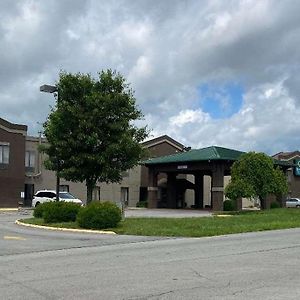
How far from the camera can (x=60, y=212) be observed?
949 inches

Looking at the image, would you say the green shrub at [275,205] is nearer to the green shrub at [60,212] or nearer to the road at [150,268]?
the green shrub at [60,212]

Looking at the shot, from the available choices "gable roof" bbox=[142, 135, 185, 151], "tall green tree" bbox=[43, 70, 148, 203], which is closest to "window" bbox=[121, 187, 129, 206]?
"gable roof" bbox=[142, 135, 185, 151]

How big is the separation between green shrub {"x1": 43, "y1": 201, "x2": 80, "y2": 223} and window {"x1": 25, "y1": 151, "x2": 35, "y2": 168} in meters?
28.2

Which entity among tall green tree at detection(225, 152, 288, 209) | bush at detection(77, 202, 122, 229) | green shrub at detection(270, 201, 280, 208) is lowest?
bush at detection(77, 202, 122, 229)

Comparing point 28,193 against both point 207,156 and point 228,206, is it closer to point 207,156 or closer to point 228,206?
point 207,156

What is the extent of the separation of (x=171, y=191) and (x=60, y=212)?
34517 millimetres

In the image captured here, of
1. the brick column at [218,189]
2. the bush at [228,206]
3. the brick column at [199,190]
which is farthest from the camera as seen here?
the brick column at [199,190]

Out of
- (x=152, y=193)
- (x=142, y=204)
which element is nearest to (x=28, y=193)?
(x=142, y=204)

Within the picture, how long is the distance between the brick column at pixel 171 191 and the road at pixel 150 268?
3964 centimetres

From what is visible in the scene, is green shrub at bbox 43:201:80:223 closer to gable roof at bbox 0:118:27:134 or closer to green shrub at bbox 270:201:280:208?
gable roof at bbox 0:118:27:134

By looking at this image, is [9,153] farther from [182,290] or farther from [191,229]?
[182,290]

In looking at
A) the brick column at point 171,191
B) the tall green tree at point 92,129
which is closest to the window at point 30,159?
the brick column at point 171,191

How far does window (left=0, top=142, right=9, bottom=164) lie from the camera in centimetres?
4891

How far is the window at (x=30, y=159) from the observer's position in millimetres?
51969
